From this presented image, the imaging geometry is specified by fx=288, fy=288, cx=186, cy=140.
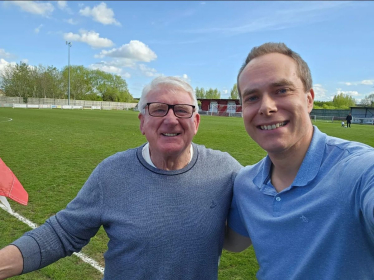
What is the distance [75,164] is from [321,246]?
9179 mm

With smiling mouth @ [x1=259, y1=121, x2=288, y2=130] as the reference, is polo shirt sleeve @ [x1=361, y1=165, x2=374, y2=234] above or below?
below

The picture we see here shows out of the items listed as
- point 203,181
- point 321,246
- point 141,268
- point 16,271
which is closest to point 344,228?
point 321,246

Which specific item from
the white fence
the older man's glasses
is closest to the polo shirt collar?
the older man's glasses

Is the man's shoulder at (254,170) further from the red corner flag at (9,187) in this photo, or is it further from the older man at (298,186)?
the red corner flag at (9,187)

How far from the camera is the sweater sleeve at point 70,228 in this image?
1836 mm

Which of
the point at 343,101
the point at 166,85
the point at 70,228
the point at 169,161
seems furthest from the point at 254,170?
the point at 343,101

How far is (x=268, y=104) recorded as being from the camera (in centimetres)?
167

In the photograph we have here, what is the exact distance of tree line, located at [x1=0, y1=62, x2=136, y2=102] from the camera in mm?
72750

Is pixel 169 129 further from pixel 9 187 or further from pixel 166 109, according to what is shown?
pixel 9 187

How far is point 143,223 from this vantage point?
1.88m

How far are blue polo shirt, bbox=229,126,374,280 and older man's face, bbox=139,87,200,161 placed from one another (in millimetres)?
657

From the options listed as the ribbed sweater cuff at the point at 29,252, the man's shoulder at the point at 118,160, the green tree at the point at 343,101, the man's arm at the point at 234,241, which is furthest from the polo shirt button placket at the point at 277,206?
the green tree at the point at 343,101

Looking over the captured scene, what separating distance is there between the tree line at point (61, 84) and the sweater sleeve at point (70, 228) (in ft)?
257

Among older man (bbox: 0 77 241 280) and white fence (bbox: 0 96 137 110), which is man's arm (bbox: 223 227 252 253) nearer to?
older man (bbox: 0 77 241 280)
